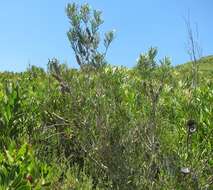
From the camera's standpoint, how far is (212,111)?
868cm

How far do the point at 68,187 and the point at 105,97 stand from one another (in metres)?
1.39

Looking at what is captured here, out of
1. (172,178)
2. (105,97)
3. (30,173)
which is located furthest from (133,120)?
(30,173)

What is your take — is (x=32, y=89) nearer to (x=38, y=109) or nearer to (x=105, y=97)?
(x=38, y=109)

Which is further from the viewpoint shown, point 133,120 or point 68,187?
point 133,120

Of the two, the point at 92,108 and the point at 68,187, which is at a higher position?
the point at 92,108

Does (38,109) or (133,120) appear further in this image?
(38,109)

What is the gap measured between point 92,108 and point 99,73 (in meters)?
0.50

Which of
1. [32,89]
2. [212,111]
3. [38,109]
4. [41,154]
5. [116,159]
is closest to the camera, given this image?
[116,159]

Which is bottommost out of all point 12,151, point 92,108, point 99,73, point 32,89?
point 12,151

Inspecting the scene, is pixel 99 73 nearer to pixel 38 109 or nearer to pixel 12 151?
pixel 12 151

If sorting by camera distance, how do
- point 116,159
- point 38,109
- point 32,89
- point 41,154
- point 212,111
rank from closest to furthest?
point 116,159 → point 41,154 → point 212,111 → point 38,109 → point 32,89

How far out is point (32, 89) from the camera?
11.1 m

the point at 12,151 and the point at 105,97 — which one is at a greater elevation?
the point at 105,97

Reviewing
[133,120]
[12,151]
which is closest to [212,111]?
[133,120]
